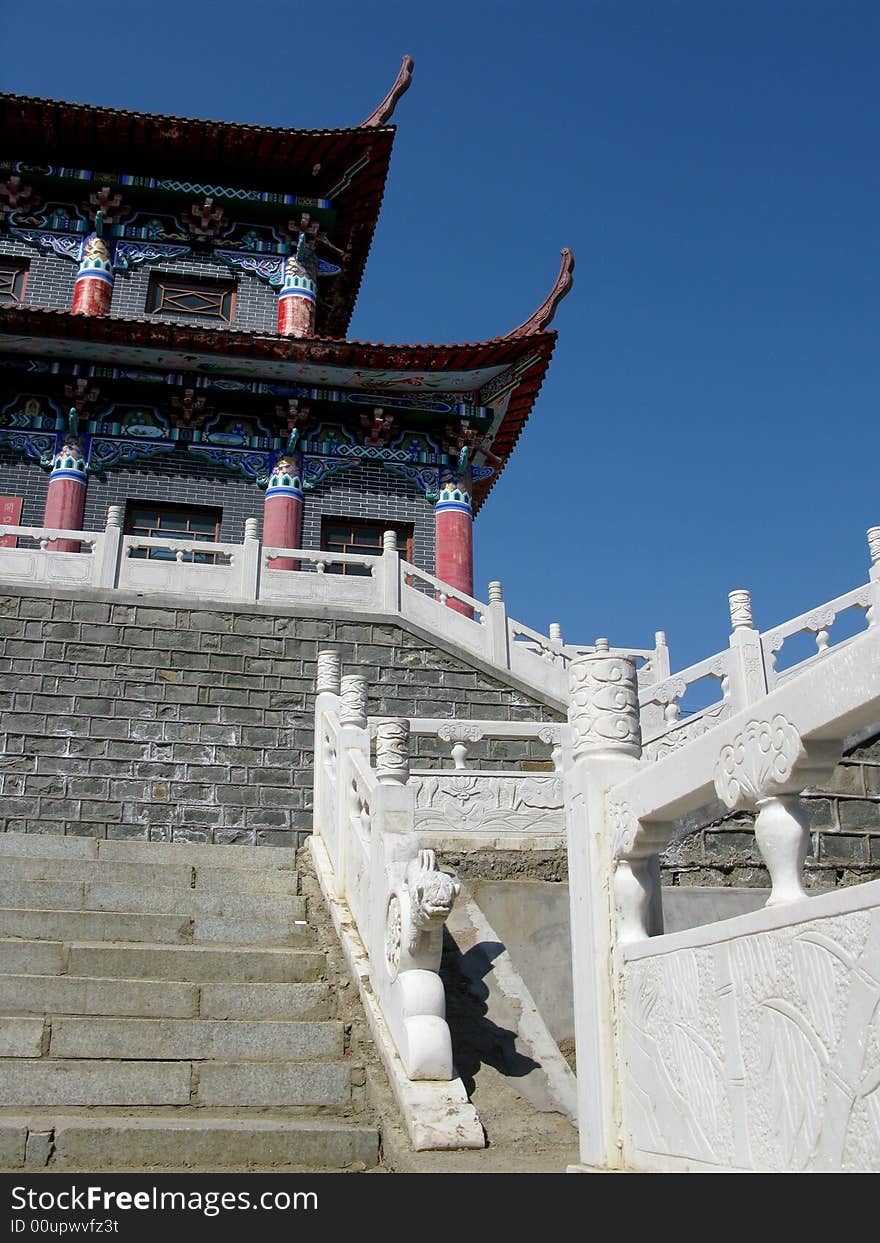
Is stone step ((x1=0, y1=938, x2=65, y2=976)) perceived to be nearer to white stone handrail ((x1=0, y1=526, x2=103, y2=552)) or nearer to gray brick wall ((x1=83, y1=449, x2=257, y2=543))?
white stone handrail ((x1=0, y1=526, x2=103, y2=552))

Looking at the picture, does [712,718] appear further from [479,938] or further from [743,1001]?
[743,1001]

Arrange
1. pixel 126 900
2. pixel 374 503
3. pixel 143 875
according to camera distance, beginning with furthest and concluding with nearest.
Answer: pixel 374 503
pixel 143 875
pixel 126 900

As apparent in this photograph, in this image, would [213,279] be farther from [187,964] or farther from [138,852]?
[187,964]

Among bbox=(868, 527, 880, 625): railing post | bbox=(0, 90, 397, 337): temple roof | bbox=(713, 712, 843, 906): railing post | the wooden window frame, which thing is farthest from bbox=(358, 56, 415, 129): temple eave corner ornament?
bbox=(713, 712, 843, 906): railing post

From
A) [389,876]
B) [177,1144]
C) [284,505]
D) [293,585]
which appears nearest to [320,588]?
[293,585]

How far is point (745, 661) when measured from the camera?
9.61m

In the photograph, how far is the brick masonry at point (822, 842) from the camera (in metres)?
7.50

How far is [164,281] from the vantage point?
17062 millimetres

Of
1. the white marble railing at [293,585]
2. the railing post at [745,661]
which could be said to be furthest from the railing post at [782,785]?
the white marble railing at [293,585]

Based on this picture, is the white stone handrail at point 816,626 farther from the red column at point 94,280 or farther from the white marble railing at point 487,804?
the red column at point 94,280

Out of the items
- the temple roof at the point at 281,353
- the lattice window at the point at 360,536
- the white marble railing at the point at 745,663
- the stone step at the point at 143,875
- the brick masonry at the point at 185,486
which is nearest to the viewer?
the stone step at the point at 143,875

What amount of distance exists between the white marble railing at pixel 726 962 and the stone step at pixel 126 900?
10.2 ft

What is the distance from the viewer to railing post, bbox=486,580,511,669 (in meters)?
11.4

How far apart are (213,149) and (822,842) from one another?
13844mm
